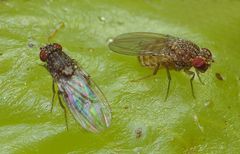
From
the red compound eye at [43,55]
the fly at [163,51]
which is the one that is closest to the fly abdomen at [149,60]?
the fly at [163,51]

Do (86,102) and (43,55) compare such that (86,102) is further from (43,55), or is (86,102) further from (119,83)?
(43,55)

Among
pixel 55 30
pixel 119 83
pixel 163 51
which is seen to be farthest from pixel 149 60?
pixel 55 30

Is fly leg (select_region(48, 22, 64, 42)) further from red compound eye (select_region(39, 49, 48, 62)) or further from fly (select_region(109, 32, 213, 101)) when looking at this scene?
fly (select_region(109, 32, 213, 101))

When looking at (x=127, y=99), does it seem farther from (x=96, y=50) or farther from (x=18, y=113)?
(x=18, y=113)

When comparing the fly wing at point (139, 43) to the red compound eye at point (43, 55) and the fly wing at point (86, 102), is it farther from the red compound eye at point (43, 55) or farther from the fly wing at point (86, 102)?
the red compound eye at point (43, 55)

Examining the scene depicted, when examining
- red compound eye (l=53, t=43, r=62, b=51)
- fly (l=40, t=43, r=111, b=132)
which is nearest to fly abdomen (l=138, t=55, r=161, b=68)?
fly (l=40, t=43, r=111, b=132)

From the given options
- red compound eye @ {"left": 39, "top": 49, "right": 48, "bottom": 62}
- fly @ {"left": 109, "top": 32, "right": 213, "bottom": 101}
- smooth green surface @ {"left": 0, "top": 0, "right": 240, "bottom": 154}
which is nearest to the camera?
smooth green surface @ {"left": 0, "top": 0, "right": 240, "bottom": 154}

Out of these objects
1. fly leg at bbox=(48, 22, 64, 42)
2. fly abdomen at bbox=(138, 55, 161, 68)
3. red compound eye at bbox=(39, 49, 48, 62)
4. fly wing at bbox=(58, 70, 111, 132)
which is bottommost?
fly wing at bbox=(58, 70, 111, 132)
